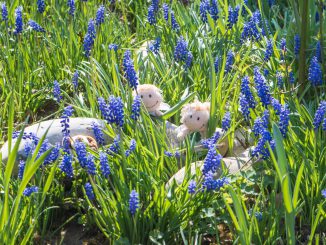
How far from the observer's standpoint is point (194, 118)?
11.4ft

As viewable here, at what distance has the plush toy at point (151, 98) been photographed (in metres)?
3.60

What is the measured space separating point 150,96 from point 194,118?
0.29 meters

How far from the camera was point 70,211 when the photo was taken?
3297mm

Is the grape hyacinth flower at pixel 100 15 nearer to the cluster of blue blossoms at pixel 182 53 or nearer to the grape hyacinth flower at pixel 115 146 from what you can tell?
the cluster of blue blossoms at pixel 182 53

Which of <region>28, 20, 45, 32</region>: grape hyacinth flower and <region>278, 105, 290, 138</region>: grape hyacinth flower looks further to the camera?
<region>28, 20, 45, 32</region>: grape hyacinth flower

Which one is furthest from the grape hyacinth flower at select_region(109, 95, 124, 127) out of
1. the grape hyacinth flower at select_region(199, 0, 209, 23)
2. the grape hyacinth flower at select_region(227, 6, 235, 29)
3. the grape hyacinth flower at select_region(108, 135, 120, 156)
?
the grape hyacinth flower at select_region(199, 0, 209, 23)

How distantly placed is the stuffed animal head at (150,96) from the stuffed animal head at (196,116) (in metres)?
0.18

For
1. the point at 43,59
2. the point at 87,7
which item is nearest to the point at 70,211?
the point at 43,59

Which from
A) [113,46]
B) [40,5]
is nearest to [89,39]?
[113,46]

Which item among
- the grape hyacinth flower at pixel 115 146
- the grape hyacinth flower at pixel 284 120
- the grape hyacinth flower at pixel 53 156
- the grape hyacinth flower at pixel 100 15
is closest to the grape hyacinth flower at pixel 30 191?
the grape hyacinth flower at pixel 53 156

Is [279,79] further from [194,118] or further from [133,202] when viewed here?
[133,202]

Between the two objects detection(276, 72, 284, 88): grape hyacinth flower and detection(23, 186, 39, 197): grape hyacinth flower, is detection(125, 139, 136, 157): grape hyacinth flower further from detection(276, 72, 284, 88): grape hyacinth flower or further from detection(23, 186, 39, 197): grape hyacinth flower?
detection(276, 72, 284, 88): grape hyacinth flower

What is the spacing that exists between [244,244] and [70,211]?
3.49ft

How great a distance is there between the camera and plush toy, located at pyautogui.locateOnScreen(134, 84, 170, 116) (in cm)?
360
